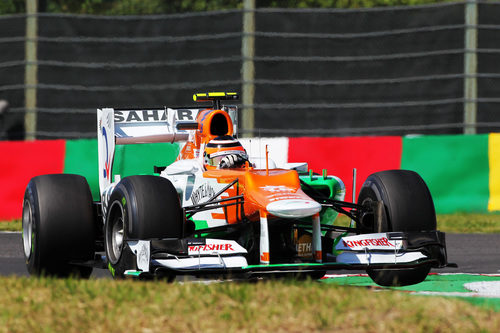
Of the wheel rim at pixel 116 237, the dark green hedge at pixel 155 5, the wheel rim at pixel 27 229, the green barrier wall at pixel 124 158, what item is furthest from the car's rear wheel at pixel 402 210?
the dark green hedge at pixel 155 5

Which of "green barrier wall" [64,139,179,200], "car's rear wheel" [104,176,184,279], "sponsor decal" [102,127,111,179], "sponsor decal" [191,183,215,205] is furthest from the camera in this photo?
"green barrier wall" [64,139,179,200]

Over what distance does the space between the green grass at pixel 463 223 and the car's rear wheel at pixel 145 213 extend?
5581 millimetres

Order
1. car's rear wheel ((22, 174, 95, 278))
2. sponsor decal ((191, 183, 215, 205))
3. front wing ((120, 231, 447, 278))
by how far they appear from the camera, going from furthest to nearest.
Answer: car's rear wheel ((22, 174, 95, 278)), sponsor decal ((191, 183, 215, 205)), front wing ((120, 231, 447, 278))

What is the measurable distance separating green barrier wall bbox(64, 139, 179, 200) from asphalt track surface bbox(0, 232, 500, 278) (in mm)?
1661

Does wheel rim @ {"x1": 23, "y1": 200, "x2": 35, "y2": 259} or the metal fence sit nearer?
wheel rim @ {"x1": 23, "y1": 200, "x2": 35, "y2": 259}

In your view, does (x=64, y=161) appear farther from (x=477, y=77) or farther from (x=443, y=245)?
(x=443, y=245)

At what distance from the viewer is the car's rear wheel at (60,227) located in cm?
797

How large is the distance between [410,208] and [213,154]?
1.71 metres

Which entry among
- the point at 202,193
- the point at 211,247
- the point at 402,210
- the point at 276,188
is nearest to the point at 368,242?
the point at 402,210

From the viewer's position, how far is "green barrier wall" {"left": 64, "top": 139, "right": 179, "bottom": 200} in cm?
1337

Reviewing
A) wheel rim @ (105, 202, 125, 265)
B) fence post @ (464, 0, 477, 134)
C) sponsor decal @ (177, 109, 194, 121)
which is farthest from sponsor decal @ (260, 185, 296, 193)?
fence post @ (464, 0, 477, 134)

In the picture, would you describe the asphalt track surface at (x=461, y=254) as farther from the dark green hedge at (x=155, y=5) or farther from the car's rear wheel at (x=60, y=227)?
the dark green hedge at (x=155, y=5)

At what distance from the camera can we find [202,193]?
786 centimetres

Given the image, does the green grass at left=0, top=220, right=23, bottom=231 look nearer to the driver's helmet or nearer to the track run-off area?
A: the track run-off area
